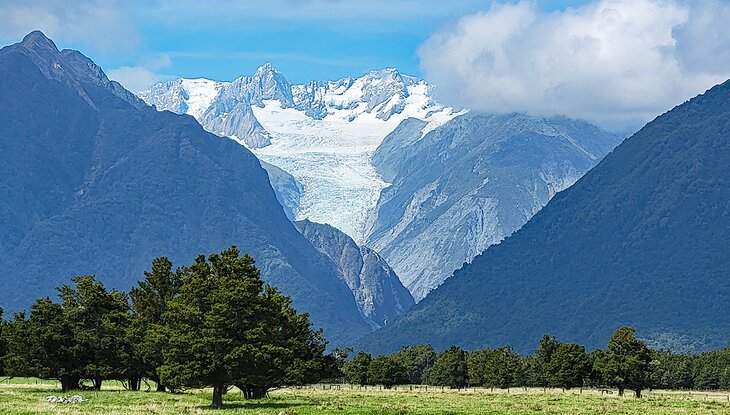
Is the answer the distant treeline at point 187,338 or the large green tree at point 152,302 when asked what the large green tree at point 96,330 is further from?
the large green tree at point 152,302

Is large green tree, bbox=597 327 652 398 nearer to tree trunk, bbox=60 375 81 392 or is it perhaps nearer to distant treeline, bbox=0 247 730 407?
distant treeline, bbox=0 247 730 407

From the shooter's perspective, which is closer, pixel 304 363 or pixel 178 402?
pixel 178 402

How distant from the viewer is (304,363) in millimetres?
124750

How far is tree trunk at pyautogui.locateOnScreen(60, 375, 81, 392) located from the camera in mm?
132250

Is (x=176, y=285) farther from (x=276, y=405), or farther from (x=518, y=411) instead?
(x=518, y=411)

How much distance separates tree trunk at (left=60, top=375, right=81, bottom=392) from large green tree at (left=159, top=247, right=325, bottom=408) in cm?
2786

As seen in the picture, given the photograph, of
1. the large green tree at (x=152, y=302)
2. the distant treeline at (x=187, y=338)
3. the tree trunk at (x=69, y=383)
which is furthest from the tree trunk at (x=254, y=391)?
the tree trunk at (x=69, y=383)

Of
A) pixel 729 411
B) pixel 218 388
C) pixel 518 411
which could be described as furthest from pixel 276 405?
pixel 729 411

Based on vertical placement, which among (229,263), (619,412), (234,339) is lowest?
(619,412)

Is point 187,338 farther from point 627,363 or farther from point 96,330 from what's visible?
point 627,363

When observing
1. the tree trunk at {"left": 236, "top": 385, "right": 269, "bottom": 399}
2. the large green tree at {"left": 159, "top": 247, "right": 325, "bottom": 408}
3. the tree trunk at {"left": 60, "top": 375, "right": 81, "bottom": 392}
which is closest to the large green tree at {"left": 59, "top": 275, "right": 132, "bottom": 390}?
the tree trunk at {"left": 60, "top": 375, "right": 81, "bottom": 392}

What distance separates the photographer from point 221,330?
104000 mm

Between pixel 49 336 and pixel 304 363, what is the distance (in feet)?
95.6

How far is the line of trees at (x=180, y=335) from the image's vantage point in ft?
342
